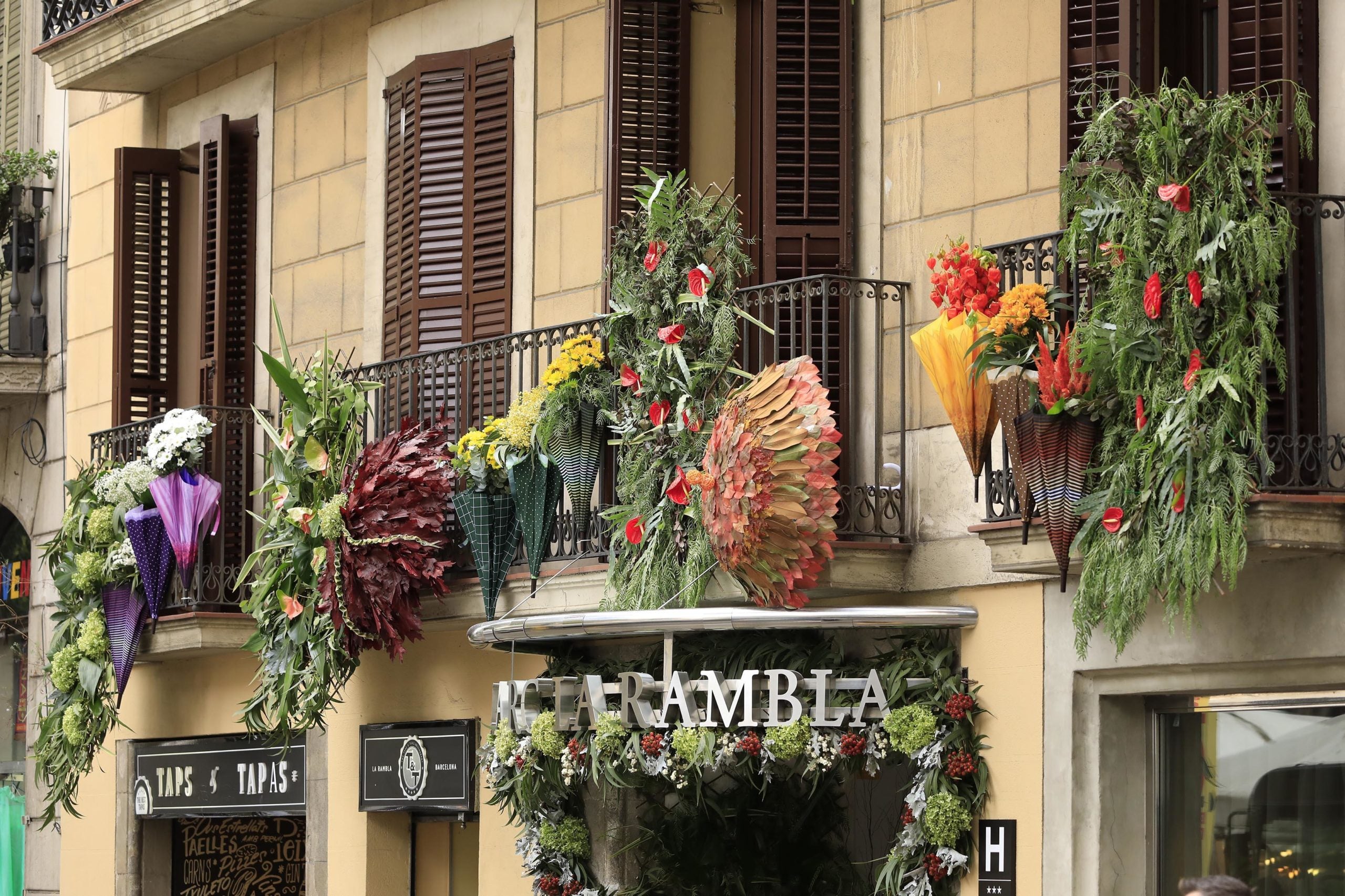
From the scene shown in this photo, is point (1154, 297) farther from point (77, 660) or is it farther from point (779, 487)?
point (77, 660)

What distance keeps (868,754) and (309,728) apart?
4530 millimetres

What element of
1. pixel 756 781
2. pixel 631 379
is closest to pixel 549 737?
pixel 756 781

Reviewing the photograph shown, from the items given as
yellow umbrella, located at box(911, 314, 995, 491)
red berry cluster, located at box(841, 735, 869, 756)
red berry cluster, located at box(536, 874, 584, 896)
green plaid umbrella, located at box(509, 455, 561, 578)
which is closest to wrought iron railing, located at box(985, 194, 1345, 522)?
yellow umbrella, located at box(911, 314, 995, 491)

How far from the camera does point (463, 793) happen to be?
46.2 ft

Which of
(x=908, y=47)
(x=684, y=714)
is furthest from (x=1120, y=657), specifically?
(x=908, y=47)

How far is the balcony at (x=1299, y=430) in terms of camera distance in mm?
9734

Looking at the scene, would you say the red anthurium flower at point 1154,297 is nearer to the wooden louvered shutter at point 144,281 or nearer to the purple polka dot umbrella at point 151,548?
the purple polka dot umbrella at point 151,548

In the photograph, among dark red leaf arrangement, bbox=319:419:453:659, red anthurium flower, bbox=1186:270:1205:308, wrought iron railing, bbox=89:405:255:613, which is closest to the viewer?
red anthurium flower, bbox=1186:270:1205:308

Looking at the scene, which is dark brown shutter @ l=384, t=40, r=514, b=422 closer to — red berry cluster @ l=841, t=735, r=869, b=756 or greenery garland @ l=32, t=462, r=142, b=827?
greenery garland @ l=32, t=462, r=142, b=827

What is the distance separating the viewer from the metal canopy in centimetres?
1143

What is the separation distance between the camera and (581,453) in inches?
501

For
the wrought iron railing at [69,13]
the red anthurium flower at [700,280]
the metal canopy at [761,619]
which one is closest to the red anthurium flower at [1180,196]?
the metal canopy at [761,619]

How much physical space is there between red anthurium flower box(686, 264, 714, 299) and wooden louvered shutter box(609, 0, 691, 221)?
1165mm

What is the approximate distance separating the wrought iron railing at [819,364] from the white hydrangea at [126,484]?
102 inches
